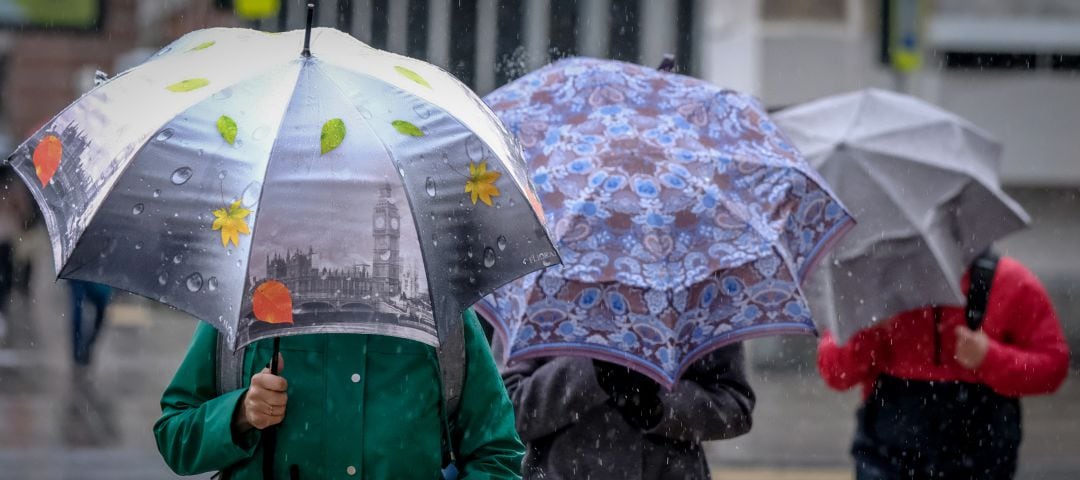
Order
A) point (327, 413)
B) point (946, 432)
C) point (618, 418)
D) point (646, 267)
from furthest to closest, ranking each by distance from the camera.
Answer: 1. point (946, 432)
2. point (618, 418)
3. point (646, 267)
4. point (327, 413)

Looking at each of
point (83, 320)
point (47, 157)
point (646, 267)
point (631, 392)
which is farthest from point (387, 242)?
point (83, 320)

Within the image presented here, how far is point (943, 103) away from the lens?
13.5 metres

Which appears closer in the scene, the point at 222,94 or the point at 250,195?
the point at 250,195

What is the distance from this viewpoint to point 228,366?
9.45ft

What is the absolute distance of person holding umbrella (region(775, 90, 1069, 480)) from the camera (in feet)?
15.2

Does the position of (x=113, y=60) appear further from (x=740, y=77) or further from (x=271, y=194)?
(x=271, y=194)

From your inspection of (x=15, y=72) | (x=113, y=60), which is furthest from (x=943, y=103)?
(x=15, y=72)

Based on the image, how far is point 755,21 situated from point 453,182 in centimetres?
1029

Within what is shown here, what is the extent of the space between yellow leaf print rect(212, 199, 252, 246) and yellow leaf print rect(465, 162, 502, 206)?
41cm

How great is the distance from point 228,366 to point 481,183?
56 cm

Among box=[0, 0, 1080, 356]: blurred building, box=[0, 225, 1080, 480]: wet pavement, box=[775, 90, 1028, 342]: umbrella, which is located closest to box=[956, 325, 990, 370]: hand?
box=[775, 90, 1028, 342]: umbrella

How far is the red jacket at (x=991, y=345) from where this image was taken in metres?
4.74

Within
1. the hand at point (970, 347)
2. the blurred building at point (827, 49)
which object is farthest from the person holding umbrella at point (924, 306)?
the blurred building at point (827, 49)

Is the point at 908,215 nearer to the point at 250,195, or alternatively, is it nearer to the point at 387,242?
the point at 387,242
